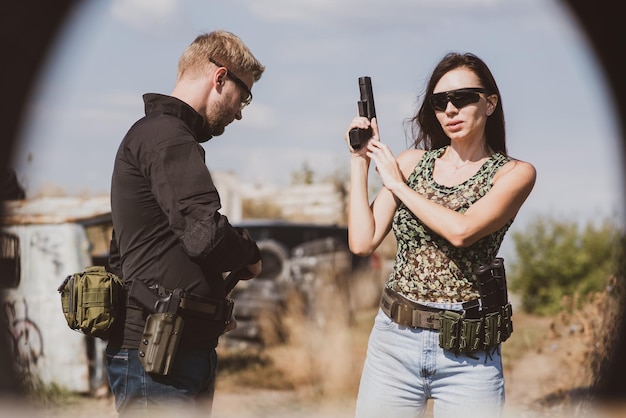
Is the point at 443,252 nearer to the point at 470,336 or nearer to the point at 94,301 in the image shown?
the point at 470,336

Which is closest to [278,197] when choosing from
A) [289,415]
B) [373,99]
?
[289,415]

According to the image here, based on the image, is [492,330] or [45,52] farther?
[45,52]

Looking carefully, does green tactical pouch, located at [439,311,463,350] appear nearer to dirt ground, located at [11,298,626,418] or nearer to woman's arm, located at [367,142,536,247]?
woman's arm, located at [367,142,536,247]

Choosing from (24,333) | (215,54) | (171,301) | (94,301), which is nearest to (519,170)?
(215,54)

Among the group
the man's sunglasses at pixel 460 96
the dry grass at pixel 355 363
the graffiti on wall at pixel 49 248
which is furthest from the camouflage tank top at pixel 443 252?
the graffiti on wall at pixel 49 248

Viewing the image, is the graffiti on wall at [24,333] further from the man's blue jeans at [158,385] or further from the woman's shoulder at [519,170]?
the woman's shoulder at [519,170]

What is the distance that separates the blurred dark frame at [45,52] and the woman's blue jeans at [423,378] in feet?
7.18

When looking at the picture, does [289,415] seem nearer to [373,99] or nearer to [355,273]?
[355,273]

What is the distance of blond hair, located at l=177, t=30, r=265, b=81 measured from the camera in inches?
113

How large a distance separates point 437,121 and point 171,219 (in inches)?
49.8

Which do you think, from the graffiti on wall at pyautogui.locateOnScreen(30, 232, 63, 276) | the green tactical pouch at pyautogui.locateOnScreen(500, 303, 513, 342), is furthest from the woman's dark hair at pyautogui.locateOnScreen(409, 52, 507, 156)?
the graffiti on wall at pyautogui.locateOnScreen(30, 232, 63, 276)

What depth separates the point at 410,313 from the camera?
287 cm

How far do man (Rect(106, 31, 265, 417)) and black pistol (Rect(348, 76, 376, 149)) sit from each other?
0.59 metres

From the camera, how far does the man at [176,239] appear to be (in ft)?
8.50
